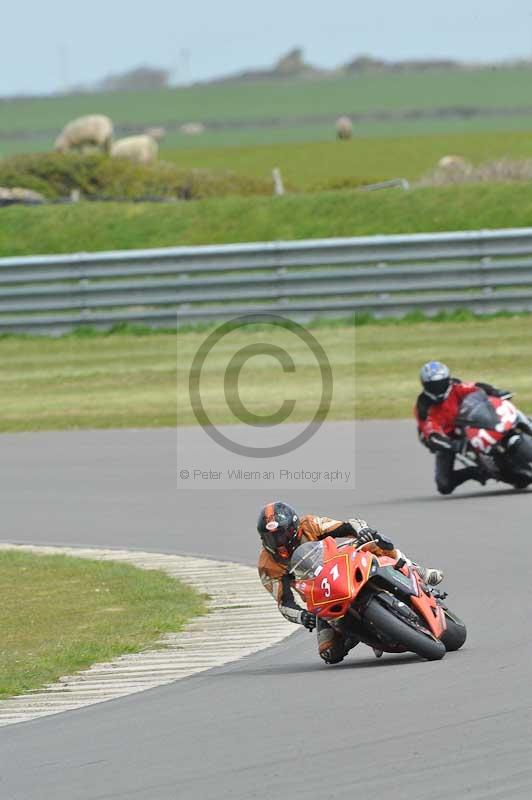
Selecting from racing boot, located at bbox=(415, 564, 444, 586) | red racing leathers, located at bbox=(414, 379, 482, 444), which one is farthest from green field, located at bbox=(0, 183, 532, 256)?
racing boot, located at bbox=(415, 564, 444, 586)

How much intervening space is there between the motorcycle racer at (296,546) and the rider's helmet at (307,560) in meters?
0.22

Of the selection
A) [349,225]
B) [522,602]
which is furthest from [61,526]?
[349,225]

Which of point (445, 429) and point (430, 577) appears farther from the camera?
point (445, 429)

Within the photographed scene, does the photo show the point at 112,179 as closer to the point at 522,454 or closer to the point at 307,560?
the point at 522,454

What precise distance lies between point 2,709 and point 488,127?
67.2 meters

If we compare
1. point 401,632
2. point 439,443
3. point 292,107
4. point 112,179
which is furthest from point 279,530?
point 292,107

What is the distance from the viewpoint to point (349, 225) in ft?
104

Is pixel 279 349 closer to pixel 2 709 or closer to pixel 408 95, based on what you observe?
pixel 2 709

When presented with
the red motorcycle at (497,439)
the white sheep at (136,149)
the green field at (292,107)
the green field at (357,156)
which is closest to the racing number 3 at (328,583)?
the red motorcycle at (497,439)

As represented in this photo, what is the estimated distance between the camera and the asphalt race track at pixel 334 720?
6539mm

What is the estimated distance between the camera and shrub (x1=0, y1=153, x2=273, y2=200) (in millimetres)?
38719

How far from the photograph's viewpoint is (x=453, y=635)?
932cm

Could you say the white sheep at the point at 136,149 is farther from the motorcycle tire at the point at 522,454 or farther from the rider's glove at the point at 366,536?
the rider's glove at the point at 366,536

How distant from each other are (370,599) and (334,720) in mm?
1465
